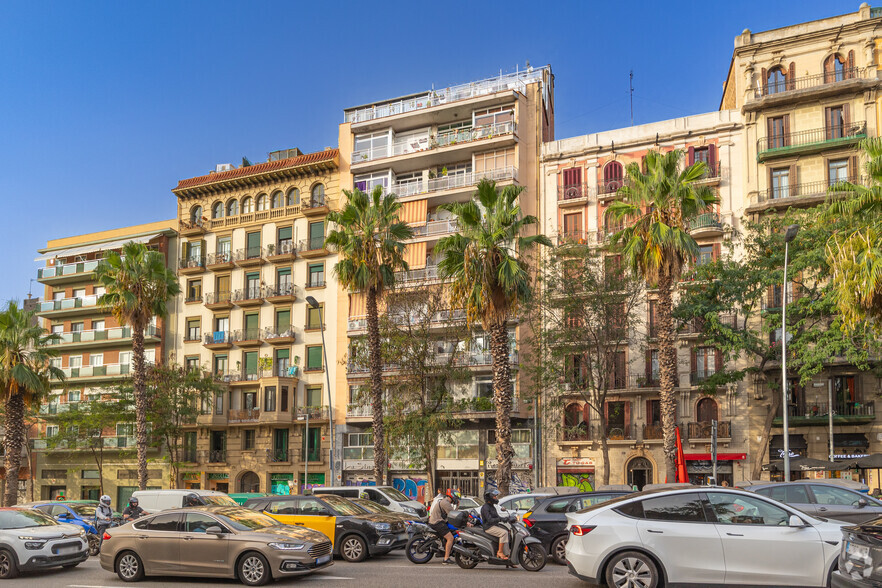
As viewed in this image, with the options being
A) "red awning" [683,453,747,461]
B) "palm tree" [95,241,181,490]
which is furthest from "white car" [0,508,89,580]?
"red awning" [683,453,747,461]

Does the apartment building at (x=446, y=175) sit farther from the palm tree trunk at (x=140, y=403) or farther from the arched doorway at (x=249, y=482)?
the palm tree trunk at (x=140, y=403)

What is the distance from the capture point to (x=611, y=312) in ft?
124

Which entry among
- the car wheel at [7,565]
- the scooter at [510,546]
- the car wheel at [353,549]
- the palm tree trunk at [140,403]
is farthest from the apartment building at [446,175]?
the car wheel at [7,565]

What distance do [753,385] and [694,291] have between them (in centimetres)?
567

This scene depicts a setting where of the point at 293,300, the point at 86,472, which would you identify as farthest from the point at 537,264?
the point at 86,472

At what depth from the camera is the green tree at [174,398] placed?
48.0 m

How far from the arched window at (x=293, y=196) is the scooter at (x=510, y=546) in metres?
39.8

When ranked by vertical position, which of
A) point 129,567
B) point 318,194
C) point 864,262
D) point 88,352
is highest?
point 318,194

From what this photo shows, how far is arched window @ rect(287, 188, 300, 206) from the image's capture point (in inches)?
2088

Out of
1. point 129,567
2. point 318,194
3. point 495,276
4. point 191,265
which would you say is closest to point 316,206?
point 318,194

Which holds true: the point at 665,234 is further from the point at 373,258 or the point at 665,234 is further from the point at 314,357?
the point at 314,357

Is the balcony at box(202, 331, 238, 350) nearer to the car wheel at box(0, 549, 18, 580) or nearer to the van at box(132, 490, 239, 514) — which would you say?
the van at box(132, 490, 239, 514)

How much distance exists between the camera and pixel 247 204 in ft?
181

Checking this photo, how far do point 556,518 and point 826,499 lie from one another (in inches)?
206
